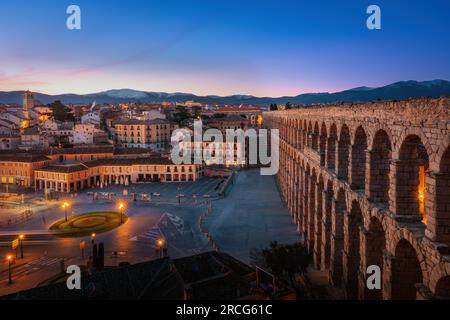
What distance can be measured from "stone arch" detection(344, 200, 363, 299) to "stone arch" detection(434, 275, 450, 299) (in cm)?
1016

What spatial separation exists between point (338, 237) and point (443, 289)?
1535 centimetres

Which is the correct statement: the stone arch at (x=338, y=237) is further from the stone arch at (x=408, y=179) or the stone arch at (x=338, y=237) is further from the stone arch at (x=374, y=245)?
the stone arch at (x=408, y=179)

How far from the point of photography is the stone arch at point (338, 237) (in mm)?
30078

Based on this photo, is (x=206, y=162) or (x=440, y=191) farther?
(x=206, y=162)

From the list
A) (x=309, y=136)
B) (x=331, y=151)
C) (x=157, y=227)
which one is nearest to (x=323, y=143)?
(x=331, y=151)

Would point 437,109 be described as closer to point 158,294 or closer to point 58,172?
point 158,294

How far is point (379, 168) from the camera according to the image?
22484 millimetres

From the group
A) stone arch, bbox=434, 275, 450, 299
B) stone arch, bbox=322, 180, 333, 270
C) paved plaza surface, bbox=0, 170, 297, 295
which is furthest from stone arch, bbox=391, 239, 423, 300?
paved plaza surface, bbox=0, 170, 297, 295

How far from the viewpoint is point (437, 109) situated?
51.1ft

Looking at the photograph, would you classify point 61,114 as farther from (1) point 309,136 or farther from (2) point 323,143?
(2) point 323,143

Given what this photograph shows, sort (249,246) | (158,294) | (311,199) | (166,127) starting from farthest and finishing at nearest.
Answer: (166,127)
(249,246)
(311,199)
(158,294)

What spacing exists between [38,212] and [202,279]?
51.1 m

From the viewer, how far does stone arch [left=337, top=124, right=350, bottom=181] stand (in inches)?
1160

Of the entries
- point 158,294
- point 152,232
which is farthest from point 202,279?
point 152,232
